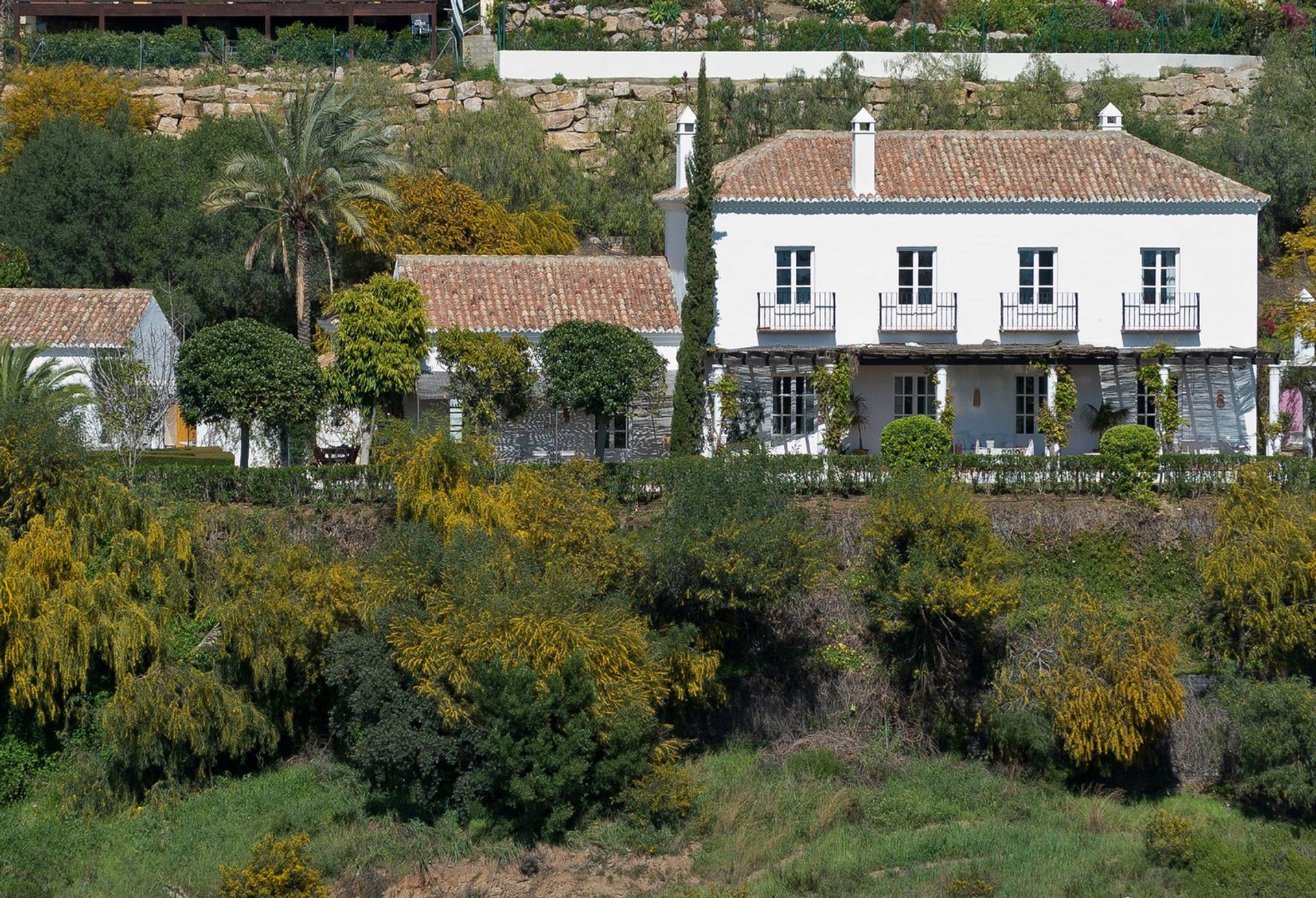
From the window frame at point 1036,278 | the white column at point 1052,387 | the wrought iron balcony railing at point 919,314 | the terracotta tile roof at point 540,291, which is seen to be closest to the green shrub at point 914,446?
the white column at point 1052,387

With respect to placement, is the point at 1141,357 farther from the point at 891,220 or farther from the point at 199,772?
the point at 199,772

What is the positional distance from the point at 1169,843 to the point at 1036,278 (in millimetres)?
14576

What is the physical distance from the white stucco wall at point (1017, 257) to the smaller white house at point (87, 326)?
13.8 metres

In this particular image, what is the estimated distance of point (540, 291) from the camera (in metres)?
36.8

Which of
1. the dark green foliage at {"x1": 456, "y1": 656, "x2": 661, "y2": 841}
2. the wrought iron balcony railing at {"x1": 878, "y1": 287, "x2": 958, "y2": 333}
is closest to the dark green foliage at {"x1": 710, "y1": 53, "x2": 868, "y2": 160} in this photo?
the wrought iron balcony railing at {"x1": 878, "y1": 287, "x2": 958, "y2": 333}

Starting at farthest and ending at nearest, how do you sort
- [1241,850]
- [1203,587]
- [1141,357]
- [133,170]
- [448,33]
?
[448,33]
[133,170]
[1141,357]
[1203,587]
[1241,850]

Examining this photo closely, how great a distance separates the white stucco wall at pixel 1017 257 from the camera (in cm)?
3572

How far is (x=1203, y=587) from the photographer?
28.2 meters

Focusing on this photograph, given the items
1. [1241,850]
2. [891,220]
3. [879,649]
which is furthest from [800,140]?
[1241,850]

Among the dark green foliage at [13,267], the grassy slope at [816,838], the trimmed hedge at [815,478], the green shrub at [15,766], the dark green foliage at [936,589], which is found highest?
the dark green foliage at [13,267]

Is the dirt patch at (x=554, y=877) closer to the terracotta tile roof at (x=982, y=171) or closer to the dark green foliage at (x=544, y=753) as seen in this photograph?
the dark green foliage at (x=544, y=753)

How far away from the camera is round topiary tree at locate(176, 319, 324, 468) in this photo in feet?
102

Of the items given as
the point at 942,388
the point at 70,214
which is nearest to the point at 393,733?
the point at 942,388

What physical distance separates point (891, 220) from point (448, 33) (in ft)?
88.3
